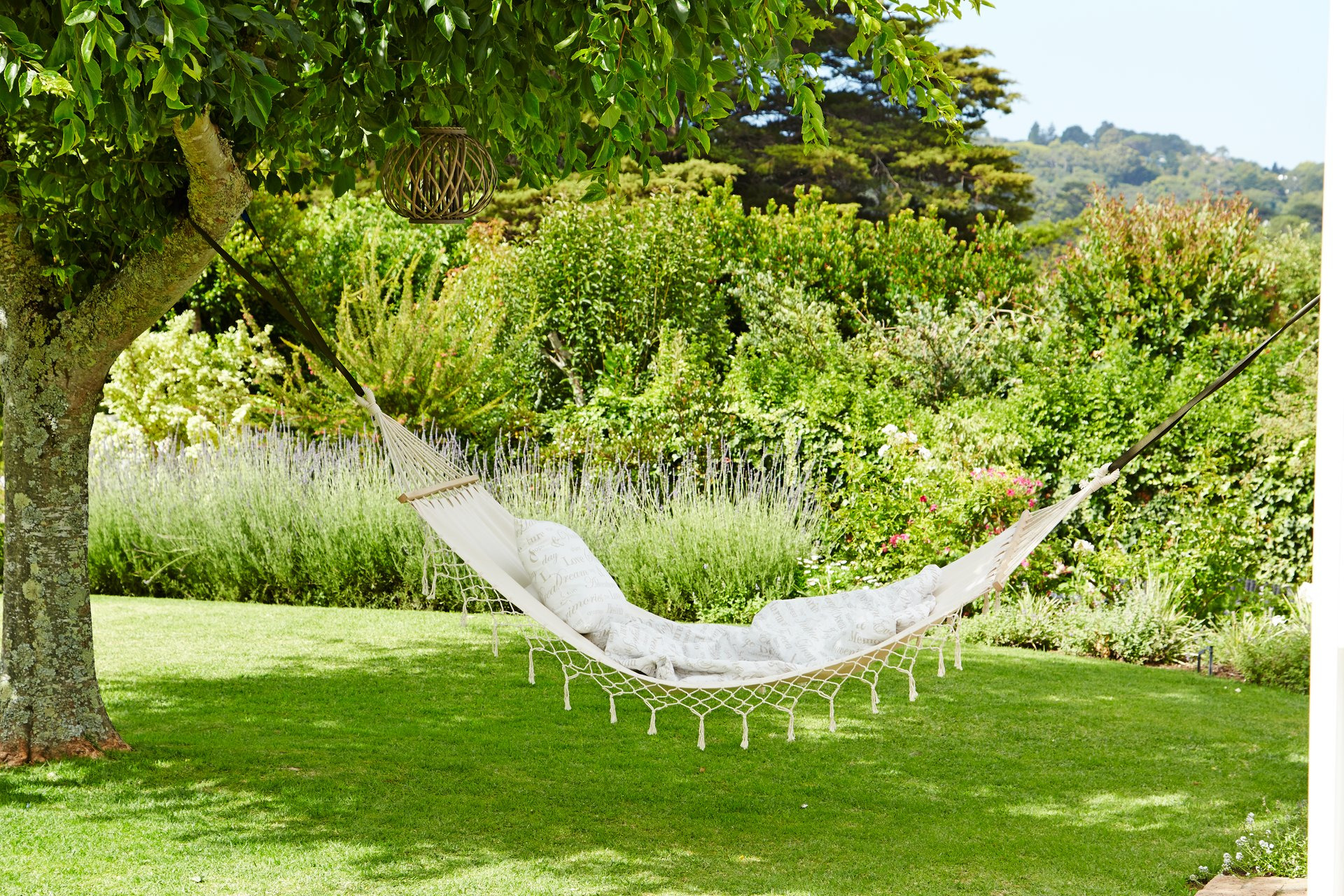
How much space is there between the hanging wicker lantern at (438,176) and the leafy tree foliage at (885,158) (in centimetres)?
1278

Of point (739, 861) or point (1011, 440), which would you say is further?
point (1011, 440)

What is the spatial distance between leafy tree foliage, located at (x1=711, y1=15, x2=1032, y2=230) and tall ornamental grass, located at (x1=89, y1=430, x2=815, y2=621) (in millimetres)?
10143

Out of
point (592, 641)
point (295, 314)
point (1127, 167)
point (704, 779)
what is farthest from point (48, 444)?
point (1127, 167)

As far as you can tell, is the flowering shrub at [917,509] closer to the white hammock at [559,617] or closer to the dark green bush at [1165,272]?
the dark green bush at [1165,272]

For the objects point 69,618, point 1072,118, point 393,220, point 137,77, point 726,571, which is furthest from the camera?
point 1072,118

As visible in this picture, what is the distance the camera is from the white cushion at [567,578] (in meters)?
3.41

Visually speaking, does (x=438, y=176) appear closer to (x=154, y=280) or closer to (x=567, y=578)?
(x=154, y=280)

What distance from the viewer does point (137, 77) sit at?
2.01 meters

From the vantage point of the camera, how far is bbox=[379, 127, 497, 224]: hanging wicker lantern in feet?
11.7

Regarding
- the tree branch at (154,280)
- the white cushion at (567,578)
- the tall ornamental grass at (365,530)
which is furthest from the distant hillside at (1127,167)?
the tree branch at (154,280)

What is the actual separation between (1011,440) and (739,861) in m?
3.84

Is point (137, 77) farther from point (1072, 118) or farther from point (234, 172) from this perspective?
point (1072, 118)

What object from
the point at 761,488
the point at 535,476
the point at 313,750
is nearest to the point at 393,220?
the point at 535,476

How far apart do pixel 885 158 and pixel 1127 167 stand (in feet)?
54.7
